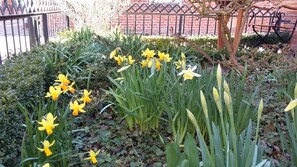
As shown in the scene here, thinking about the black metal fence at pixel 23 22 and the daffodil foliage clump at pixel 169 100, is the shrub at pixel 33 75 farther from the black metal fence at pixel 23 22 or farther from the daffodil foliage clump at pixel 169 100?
the daffodil foliage clump at pixel 169 100

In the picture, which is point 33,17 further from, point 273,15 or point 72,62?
point 273,15

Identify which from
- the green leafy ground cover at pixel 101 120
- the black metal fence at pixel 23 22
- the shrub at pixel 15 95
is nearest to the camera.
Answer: the shrub at pixel 15 95

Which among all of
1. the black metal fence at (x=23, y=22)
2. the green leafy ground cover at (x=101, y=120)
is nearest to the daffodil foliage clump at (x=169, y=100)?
the green leafy ground cover at (x=101, y=120)

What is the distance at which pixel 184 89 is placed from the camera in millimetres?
2037

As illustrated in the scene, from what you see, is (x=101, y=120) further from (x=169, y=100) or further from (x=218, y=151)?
(x=218, y=151)

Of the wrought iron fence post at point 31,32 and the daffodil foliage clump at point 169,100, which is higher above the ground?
the wrought iron fence post at point 31,32

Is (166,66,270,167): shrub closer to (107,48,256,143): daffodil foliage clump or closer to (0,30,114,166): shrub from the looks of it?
(107,48,256,143): daffodil foliage clump

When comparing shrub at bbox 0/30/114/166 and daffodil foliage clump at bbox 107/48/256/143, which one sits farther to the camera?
daffodil foliage clump at bbox 107/48/256/143

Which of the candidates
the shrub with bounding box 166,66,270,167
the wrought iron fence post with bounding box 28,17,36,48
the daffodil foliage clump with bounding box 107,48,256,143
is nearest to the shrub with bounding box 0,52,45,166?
the daffodil foliage clump with bounding box 107,48,256,143

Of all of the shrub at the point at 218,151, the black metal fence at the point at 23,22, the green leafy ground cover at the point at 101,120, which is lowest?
the green leafy ground cover at the point at 101,120

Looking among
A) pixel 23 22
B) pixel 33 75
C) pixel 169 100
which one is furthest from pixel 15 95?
pixel 23 22

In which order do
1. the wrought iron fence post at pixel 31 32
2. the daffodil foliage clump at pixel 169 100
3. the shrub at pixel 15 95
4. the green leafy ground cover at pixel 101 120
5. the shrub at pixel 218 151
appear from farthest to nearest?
the wrought iron fence post at pixel 31 32 < the daffodil foliage clump at pixel 169 100 < the green leafy ground cover at pixel 101 120 < the shrub at pixel 15 95 < the shrub at pixel 218 151

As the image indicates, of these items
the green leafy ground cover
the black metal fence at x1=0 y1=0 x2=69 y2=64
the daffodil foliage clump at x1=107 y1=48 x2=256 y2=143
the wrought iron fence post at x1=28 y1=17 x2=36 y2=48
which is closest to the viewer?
the green leafy ground cover

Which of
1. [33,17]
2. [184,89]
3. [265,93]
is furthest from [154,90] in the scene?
[33,17]
